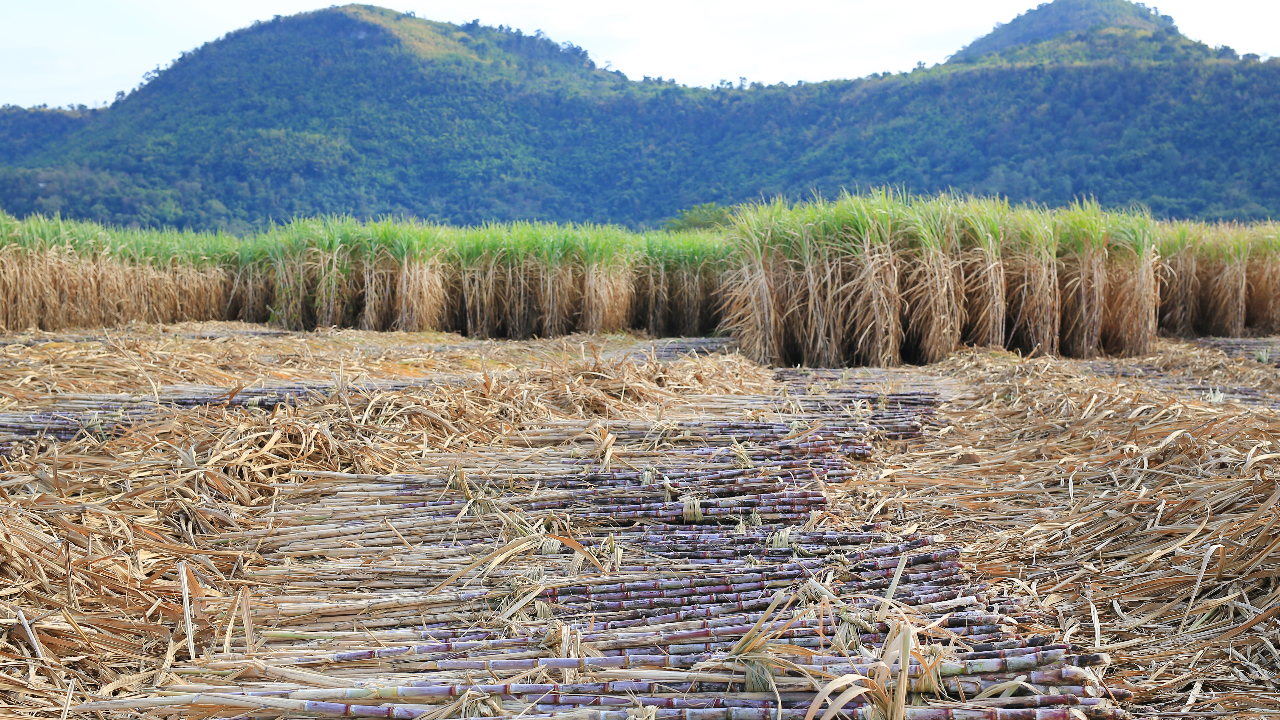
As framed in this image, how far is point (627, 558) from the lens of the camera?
196cm

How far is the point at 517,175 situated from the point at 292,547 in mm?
63001

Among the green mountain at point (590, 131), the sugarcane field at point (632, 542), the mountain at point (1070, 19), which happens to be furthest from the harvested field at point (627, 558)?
the mountain at point (1070, 19)

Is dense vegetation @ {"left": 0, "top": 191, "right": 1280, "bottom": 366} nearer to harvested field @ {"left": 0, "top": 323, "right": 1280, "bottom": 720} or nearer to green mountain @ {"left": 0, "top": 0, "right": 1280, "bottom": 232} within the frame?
Result: harvested field @ {"left": 0, "top": 323, "right": 1280, "bottom": 720}

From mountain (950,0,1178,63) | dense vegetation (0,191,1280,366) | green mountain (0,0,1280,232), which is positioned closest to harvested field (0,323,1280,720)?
dense vegetation (0,191,1280,366)

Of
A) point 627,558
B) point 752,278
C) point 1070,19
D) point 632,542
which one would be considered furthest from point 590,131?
point 627,558

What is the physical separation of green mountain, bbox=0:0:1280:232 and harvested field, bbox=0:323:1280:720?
40126 mm

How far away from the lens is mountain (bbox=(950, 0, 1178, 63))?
225 feet

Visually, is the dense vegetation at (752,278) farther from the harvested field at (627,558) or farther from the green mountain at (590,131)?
the green mountain at (590,131)

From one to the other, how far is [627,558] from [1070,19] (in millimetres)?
85589

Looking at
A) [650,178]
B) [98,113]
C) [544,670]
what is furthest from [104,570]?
[98,113]

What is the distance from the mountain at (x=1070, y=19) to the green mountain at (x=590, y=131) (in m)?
0.29

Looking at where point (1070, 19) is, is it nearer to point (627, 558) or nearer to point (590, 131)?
point (590, 131)

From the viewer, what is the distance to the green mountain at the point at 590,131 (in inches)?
1617

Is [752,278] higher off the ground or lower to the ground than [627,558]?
higher
